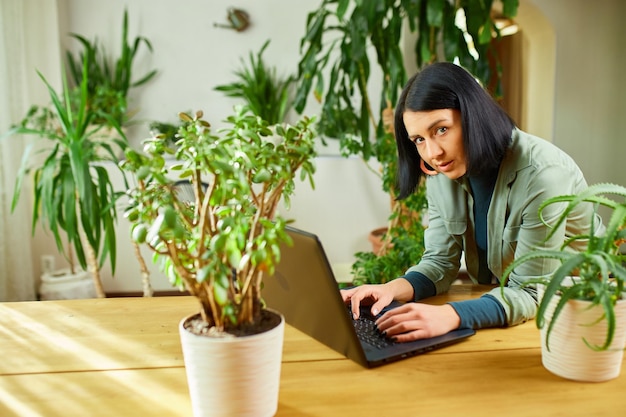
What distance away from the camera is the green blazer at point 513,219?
1.26 metres

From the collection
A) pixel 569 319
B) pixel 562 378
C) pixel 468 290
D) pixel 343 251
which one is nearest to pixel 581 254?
pixel 569 319

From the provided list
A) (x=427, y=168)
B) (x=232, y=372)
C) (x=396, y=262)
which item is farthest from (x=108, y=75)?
(x=232, y=372)

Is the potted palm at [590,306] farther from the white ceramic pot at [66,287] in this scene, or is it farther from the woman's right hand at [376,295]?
the white ceramic pot at [66,287]

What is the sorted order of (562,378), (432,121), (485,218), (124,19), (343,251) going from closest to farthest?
(562,378)
(432,121)
(485,218)
(124,19)
(343,251)

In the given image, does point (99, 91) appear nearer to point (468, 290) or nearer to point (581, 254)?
point (468, 290)

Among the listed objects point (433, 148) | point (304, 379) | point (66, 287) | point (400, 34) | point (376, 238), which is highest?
point (400, 34)

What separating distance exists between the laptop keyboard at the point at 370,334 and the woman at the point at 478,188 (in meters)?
0.04

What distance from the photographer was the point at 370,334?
3.53ft

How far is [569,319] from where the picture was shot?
861 mm

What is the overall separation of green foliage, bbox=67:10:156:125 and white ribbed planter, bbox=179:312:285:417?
10.7ft

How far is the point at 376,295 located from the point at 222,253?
23.3 inches

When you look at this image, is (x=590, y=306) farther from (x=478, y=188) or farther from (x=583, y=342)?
(x=478, y=188)

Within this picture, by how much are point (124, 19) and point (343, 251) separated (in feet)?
7.57

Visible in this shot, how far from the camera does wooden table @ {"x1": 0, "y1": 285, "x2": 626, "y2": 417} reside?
2.62 ft
